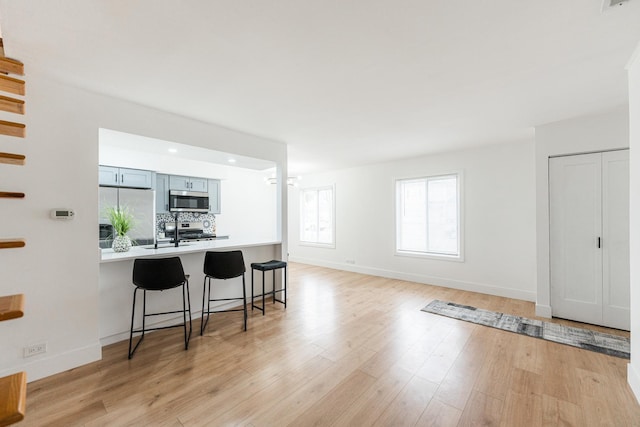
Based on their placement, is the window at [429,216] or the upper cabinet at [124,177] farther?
the window at [429,216]

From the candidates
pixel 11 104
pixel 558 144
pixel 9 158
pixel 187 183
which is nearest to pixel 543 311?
pixel 558 144

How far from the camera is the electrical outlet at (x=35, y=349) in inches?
90.0

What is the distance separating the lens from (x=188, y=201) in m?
5.66

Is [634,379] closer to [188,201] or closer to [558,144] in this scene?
[558,144]

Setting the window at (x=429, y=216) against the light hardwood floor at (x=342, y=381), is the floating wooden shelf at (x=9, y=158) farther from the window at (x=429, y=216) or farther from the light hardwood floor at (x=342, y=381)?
the window at (x=429, y=216)

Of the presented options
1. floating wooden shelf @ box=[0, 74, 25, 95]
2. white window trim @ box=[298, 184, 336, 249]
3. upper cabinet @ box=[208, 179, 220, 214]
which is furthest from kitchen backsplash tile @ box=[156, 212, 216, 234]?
floating wooden shelf @ box=[0, 74, 25, 95]

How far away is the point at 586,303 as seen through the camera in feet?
11.2

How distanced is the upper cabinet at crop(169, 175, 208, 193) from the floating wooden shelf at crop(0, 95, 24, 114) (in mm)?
4073

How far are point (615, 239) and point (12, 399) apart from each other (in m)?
5.14

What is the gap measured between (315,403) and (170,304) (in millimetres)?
2298

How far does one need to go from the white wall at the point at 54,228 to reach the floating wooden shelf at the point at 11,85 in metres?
0.86

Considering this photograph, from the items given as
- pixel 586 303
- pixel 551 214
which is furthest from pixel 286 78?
pixel 586 303

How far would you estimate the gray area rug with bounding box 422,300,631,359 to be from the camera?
2.85 m

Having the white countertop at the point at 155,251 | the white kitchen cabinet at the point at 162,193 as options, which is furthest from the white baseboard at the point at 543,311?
the white kitchen cabinet at the point at 162,193
